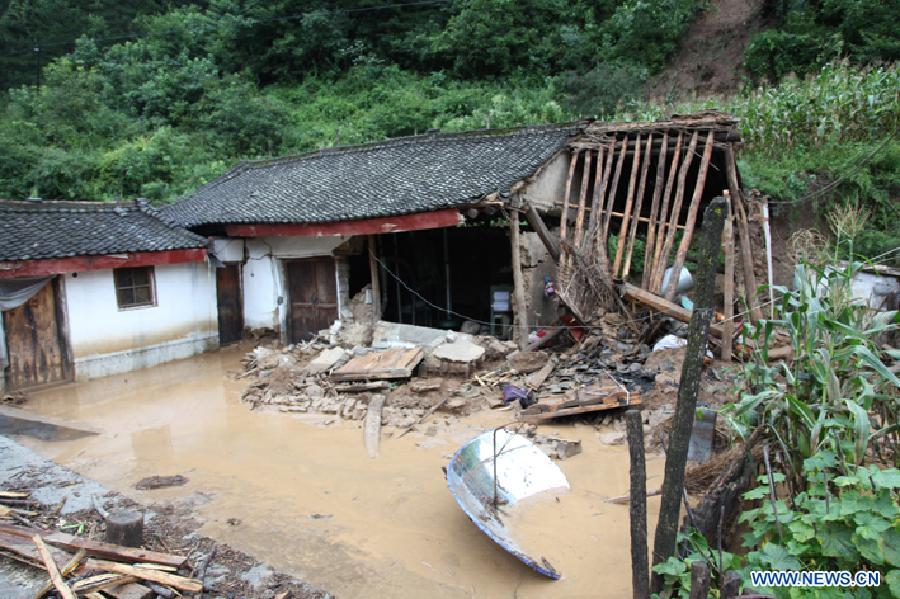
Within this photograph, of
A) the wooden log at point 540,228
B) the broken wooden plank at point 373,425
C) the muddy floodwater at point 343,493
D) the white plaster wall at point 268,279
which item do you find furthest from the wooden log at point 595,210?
the white plaster wall at point 268,279

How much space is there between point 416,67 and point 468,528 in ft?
91.9

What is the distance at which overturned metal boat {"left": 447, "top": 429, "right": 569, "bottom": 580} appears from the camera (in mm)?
4957

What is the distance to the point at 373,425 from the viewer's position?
27.5ft

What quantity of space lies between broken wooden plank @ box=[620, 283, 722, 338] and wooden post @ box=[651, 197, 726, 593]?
6.02 m

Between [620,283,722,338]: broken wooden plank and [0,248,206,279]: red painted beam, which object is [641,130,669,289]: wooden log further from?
[0,248,206,279]: red painted beam

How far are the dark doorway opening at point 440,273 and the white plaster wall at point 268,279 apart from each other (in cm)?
162

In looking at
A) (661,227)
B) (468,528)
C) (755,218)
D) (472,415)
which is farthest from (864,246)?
(468,528)

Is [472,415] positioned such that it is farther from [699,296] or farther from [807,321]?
[699,296]

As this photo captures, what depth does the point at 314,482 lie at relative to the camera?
271 inches

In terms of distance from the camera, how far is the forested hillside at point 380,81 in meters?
15.8

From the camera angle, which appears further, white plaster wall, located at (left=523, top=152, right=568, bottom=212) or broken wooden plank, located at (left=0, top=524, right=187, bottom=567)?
white plaster wall, located at (left=523, top=152, right=568, bottom=212)

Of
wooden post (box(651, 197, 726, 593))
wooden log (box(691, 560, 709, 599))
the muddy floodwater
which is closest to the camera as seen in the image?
wooden log (box(691, 560, 709, 599))

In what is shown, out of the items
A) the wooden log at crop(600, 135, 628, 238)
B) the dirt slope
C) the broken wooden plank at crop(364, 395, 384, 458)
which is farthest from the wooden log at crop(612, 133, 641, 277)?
the dirt slope

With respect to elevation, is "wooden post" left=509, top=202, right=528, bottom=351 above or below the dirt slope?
below
